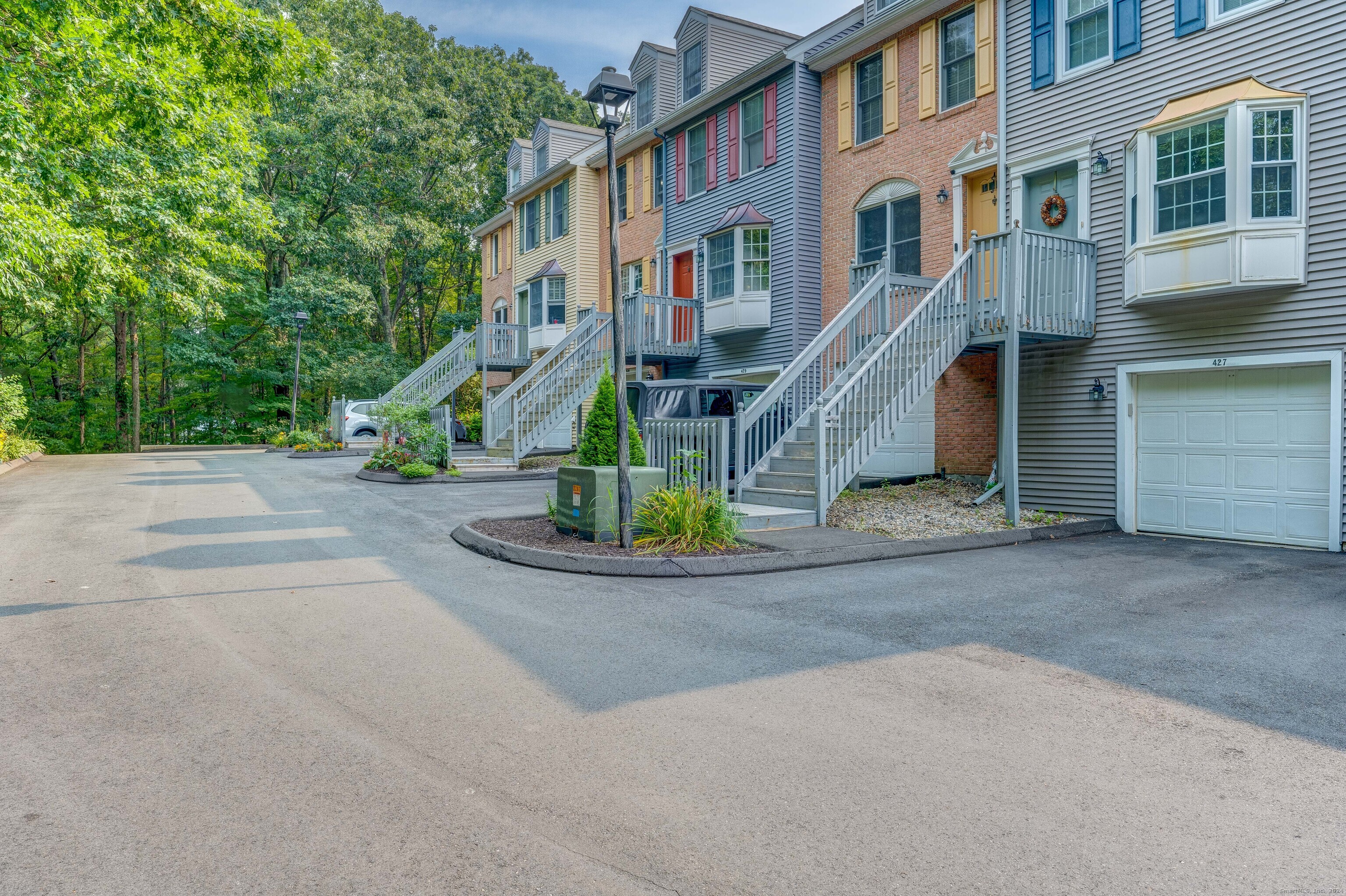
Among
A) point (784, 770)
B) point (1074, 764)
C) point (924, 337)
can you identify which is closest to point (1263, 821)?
point (1074, 764)

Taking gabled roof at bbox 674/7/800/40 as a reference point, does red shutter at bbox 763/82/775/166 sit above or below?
below

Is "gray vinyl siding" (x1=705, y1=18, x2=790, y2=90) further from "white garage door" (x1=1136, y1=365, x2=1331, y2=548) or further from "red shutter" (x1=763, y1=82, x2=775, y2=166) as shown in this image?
"white garage door" (x1=1136, y1=365, x2=1331, y2=548)

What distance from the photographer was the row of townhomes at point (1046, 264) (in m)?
9.59

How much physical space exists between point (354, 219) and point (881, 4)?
23.3m

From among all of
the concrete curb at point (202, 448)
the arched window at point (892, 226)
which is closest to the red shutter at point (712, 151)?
the arched window at point (892, 226)

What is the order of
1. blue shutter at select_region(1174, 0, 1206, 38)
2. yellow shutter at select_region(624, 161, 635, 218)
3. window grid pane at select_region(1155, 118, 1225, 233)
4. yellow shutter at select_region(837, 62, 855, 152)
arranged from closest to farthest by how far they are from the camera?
window grid pane at select_region(1155, 118, 1225, 233) → blue shutter at select_region(1174, 0, 1206, 38) → yellow shutter at select_region(837, 62, 855, 152) → yellow shutter at select_region(624, 161, 635, 218)

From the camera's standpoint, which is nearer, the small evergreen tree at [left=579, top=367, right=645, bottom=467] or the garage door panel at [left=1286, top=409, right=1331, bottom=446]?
the garage door panel at [left=1286, top=409, right=1331, bottom=446]

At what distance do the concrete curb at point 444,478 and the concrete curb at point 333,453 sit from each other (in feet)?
21.9

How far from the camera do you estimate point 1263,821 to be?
313 cm

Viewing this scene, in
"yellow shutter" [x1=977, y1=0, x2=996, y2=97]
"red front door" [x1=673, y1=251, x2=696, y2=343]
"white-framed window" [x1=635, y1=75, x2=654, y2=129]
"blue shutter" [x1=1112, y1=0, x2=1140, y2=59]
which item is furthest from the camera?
"white-framed window" [x1=635, y1=75, x2=654, y2=129]

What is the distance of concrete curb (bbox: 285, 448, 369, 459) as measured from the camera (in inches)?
958

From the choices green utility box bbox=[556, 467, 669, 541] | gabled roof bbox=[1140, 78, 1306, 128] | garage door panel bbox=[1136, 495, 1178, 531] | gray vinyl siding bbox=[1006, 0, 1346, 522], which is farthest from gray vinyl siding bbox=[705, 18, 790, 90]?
garage door panel bbox=[1136, 495, 1178, 531]

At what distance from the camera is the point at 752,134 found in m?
18.5

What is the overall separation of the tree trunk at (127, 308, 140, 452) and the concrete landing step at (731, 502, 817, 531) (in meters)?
28.3
